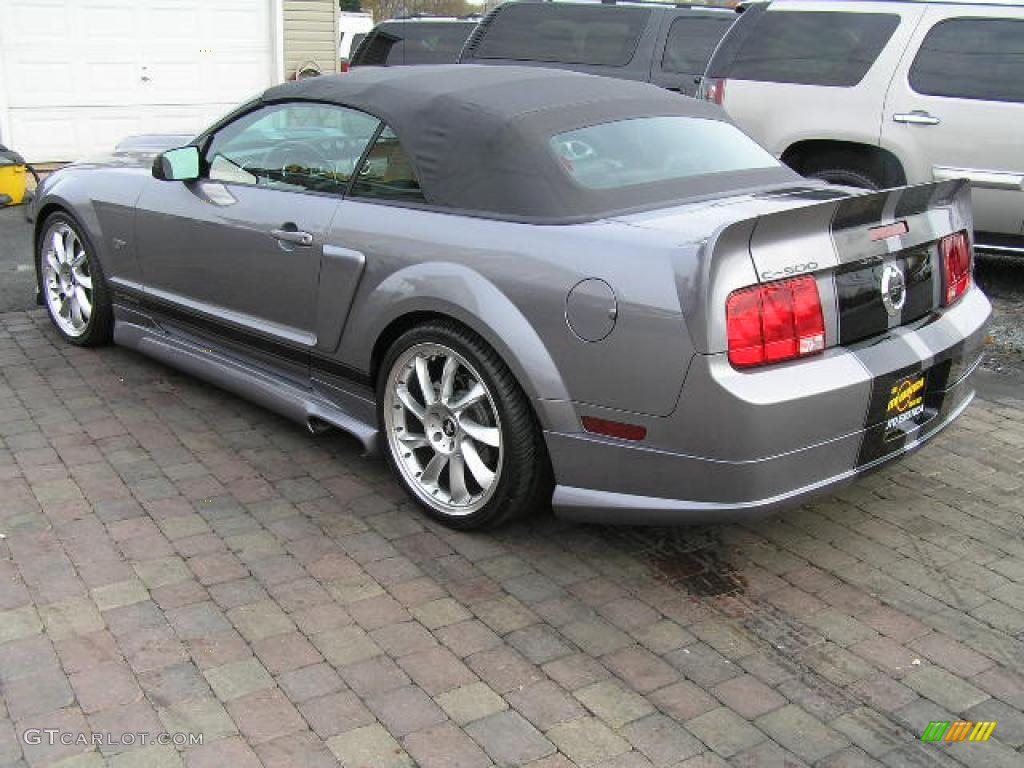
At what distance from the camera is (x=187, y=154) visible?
4684 millimetres

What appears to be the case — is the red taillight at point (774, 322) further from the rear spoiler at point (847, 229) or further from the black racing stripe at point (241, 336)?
the black racing stripe at point (241, 336)

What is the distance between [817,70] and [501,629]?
534 cm

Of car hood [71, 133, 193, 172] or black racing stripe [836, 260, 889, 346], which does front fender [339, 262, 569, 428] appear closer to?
black racing stripe [836, 260, 889, 346]

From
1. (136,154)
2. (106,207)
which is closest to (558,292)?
(106,207)

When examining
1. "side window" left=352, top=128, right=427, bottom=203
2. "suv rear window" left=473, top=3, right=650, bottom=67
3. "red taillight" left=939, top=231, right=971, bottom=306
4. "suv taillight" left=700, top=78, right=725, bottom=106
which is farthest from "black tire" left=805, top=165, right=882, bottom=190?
"side window" left=352, top=128, right=427, bottom=203

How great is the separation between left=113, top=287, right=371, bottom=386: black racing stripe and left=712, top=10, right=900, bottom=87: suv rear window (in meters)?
4.40

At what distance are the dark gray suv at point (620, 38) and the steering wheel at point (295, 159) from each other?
485 centimetres

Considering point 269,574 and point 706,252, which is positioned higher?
point 706,252

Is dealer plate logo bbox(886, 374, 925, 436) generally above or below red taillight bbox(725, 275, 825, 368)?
below

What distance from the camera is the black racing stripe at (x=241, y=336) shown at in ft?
13.4

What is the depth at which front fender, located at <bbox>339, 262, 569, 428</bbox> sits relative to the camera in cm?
335

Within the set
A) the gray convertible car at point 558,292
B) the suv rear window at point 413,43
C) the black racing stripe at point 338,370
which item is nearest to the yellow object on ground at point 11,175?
the suv rear window at point 413,43

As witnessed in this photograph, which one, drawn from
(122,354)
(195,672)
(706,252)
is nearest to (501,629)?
(195,672)

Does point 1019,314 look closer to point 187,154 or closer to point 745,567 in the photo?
point 745,567
